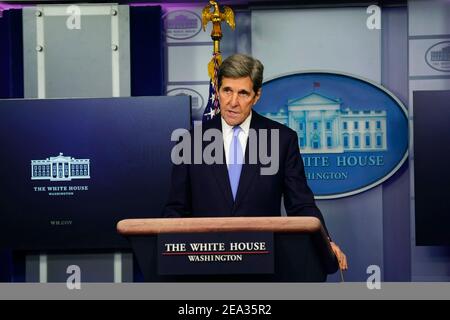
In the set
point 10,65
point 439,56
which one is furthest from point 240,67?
point 10,65

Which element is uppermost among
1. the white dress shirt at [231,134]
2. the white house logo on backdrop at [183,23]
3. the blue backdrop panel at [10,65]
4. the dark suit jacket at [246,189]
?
the white house logo on backdrop at [183,23]

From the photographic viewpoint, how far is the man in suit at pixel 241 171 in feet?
6.51

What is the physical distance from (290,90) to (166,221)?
2.77 meters

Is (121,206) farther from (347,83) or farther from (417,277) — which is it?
(417,277)

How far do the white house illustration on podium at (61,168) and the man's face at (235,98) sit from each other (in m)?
1.86

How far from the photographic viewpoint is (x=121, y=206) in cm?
378

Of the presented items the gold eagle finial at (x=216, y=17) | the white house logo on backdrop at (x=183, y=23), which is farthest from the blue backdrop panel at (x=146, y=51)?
the gold eagle finial at (x=216, y=17)

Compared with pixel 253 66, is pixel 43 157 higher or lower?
lower

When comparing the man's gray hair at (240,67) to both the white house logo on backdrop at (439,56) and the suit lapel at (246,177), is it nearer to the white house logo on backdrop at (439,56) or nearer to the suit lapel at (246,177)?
the suit lapel at (246,177)

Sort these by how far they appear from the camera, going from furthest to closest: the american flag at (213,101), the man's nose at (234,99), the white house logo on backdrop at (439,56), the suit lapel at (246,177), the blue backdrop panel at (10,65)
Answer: the blue backdrop panel at (10,65)
the white house logo on backdrop at (439,56)
the american flag at (213,101)
the man's nose at (234,99)
the suit lapel at (246,177)

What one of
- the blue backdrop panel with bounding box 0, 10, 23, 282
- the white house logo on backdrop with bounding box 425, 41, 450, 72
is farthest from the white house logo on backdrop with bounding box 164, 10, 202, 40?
the white house logo on backdrop with bounding box 425, 41, 450, 72

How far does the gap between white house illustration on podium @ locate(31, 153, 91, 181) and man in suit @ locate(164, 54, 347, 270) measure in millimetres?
1747
